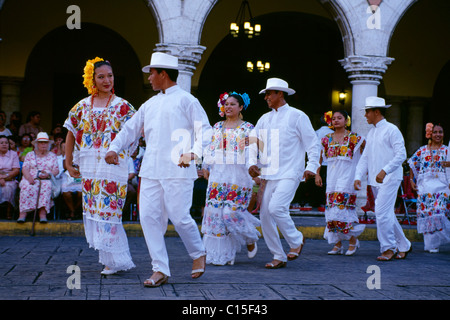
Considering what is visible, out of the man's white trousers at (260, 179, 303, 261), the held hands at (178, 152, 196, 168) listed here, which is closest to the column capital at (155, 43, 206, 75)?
the man's white trousers at (260, 179, 303, 261)

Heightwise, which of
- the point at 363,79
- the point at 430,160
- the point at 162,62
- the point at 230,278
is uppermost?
the point at 363,79

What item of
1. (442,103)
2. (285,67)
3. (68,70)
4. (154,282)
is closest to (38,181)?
(154,282)

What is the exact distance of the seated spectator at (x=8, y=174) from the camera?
10.6 m

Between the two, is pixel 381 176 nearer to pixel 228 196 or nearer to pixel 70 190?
pixel 228 196

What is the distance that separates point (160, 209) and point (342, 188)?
12.1ft

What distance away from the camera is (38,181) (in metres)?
10.4

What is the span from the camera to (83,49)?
1686 centimetres

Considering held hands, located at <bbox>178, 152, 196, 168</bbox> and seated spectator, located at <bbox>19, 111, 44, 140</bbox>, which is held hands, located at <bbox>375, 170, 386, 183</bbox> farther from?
seated spectator, located at <bbox>19, 111, 44, 140</bbox>

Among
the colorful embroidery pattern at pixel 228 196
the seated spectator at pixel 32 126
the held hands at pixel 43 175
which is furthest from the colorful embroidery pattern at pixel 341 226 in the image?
the seated spectator at pixel 32 126

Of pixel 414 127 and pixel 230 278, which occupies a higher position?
pixel 414 127

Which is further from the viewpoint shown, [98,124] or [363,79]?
[363,79]

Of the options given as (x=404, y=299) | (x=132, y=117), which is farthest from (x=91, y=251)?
(x=404, y=299)
